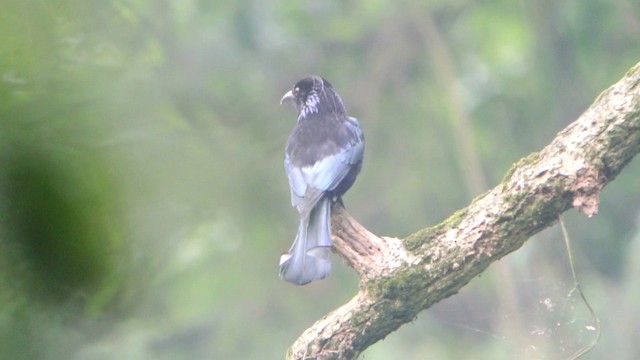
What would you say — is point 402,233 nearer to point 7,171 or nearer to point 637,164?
point 637,164

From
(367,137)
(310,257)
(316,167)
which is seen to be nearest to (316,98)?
(316,167)

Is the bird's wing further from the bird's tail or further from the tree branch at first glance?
the tree branch

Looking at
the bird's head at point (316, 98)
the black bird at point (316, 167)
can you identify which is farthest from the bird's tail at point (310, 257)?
the bird's head at point (316, 98)

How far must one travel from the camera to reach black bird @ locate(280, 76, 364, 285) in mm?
3465

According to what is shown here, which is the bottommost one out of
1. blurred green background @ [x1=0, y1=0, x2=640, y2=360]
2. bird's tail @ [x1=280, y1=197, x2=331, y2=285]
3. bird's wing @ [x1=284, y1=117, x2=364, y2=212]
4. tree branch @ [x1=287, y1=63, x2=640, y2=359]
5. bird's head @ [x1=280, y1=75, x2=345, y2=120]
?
tree branch @ [x1=287, y1=63, x2=640, y2=359]

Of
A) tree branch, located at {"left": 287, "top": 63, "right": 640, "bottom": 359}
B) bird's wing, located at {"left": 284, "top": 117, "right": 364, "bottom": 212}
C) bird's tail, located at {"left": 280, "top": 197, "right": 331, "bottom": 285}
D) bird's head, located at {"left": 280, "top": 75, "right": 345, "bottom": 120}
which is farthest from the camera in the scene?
bird's head, located at {"left": 280, "top": 75, "right": 345, "bottom": 120}

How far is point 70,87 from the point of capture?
172 inches

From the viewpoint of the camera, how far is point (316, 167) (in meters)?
4.12

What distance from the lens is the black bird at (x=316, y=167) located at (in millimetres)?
3465

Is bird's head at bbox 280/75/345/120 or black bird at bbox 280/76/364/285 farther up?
bird's head at bbox 280/75/345/120

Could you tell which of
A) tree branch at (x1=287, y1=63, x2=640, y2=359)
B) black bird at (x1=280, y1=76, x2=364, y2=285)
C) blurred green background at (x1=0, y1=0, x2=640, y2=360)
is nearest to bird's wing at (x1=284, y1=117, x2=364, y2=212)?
black bird at (x1=280, y1=76, x2=364, y2=285)

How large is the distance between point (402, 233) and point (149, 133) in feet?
5.25

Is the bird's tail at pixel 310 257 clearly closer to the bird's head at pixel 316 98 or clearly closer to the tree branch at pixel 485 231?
the tree branch at pixel 485 231

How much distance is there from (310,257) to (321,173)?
67 cm
